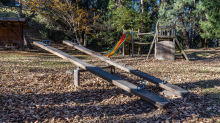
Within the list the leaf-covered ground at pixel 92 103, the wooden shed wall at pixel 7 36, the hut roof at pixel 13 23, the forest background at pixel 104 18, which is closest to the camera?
the leaf-covered ground at pixel 92 103

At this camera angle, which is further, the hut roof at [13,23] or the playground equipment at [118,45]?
the hut roof at [13,23]

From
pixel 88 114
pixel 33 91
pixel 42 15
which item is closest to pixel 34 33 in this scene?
pixel 42 15

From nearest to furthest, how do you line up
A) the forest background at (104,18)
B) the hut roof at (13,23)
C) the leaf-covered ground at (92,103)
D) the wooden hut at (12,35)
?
the leaf-covered ground at (92,103) → the hut roof at (13,23) → the wooden hut at (12,35) → the forest background at (104,18)

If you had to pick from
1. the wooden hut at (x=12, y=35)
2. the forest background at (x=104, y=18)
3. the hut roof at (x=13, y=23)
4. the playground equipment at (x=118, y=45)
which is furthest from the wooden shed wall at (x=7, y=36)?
the playground equipment at (x=118, y=45)

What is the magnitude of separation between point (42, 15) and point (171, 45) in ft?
46.6

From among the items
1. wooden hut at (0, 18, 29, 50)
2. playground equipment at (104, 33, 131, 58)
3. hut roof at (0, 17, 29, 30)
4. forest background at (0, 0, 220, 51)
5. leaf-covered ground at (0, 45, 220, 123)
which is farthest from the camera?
forest background at (0, 0, 220, 51)

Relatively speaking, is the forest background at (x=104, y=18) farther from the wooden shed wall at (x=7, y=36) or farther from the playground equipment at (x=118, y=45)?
the playground equipment at (x=118, y=45)

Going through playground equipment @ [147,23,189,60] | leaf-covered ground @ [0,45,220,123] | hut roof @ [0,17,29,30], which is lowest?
leaf-covered ground @ [0,45,220,123]

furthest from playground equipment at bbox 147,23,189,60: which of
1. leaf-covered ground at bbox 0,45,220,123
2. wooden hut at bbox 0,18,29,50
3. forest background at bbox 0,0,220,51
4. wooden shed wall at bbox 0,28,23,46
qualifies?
wooden shed wall at bbox 0,28,23,46

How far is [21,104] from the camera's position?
4512 millimetres

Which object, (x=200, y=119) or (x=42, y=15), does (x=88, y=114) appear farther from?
(x=42, y=15)

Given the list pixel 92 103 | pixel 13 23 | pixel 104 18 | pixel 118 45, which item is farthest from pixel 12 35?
pixel 92 103

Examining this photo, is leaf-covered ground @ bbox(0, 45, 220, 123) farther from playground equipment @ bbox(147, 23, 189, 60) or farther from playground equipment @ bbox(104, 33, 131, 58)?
playground equipment @ bbox(147, 23, 189, 60)

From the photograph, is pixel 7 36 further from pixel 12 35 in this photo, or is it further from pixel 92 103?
pixel 92 103
